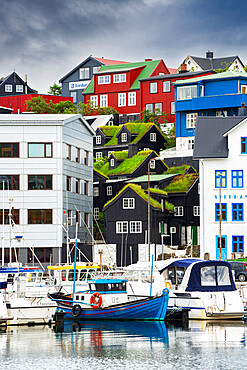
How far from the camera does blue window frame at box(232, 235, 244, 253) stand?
73.1 metres

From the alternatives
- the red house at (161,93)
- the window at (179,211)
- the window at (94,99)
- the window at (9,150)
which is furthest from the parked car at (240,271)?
the window at (94,99)

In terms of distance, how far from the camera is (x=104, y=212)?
84375 mm

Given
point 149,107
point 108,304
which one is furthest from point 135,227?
point 149,107

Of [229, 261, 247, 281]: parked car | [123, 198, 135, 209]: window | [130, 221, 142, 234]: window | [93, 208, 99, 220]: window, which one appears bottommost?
[229, 261, 247, 281]: parked car

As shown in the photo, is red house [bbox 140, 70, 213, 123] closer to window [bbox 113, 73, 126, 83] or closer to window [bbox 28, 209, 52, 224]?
window [bbox 113, 73, 126, 83]

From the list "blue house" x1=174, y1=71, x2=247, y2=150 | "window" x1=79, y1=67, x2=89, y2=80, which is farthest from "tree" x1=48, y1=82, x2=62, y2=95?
"blue house" x1=174, y1=71, x2=247, y2=150

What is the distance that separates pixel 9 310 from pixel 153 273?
9.26m

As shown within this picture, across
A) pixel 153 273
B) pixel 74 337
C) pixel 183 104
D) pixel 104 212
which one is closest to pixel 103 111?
pixel 183 104

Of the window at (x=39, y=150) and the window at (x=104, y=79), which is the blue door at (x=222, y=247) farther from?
the window at (x=104, y=79)

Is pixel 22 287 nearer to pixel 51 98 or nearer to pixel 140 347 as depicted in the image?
pixel 140 347

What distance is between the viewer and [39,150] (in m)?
75.0

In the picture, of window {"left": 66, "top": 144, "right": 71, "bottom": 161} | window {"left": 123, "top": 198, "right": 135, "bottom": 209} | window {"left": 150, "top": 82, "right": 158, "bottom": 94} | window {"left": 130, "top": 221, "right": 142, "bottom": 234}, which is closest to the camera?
window {"left": 66, "top": 144, "right": 71, "bottom": 161}

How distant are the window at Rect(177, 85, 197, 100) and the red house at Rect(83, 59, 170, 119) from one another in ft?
74.5

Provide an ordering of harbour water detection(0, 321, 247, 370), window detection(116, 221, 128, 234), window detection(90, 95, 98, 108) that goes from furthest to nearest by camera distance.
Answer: window detection(90, 95, 98, 108) → window detection(116, 221, 128, 234) → harbour water detection(0, 321, 247, 370)
